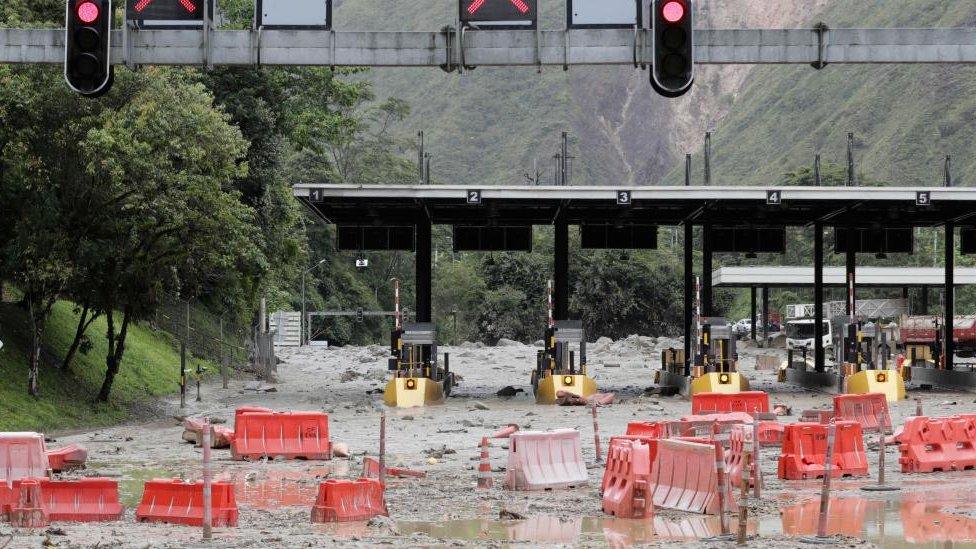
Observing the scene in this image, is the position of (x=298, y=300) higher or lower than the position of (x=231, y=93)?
lower

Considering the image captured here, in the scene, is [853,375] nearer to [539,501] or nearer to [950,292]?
[950,292]

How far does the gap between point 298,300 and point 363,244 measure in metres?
56.9

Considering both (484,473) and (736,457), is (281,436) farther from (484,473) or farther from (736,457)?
(736,457)

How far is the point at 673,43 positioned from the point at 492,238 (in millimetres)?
28221

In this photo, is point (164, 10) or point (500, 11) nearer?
point (500, 11)

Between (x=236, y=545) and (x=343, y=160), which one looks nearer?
(x=236, y=545)

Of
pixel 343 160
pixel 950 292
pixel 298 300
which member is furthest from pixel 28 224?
pixel 343 160

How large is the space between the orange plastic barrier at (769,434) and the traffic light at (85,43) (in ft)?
36.1

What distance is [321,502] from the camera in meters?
14.6

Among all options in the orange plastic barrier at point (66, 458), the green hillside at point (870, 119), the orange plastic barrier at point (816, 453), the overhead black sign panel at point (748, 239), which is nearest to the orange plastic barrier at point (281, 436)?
the orange plastic barrier at point (66, 458)

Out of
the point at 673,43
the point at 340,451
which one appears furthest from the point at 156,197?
the point at 673,43

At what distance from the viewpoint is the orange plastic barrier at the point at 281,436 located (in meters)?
22.1

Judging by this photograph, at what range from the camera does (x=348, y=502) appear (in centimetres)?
1463

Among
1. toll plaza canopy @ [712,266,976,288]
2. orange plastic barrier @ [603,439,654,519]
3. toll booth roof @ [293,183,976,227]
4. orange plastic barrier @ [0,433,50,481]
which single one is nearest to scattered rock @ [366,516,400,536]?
orange plastic barrier @ [603,439,654,519]
